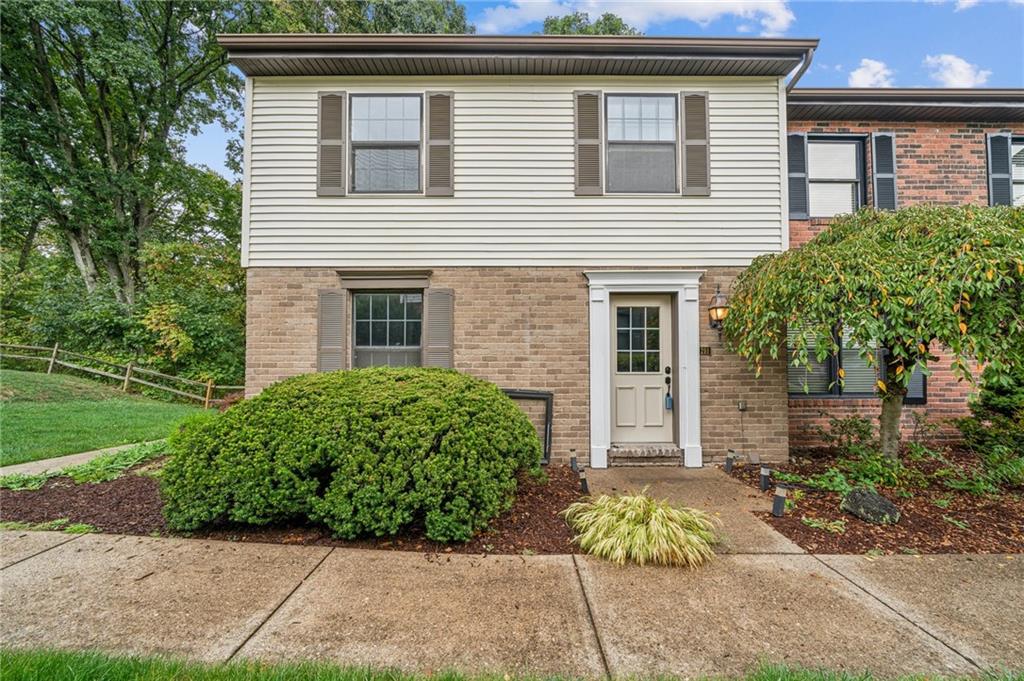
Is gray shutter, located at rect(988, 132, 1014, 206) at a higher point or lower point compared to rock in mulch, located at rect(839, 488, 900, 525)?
higher

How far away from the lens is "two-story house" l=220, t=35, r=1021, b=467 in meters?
5.45

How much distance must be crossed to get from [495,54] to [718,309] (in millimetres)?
4159

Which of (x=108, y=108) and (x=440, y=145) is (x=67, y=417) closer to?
(x=440, y=145)

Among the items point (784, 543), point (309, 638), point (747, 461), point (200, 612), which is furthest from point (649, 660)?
point (747, 461)

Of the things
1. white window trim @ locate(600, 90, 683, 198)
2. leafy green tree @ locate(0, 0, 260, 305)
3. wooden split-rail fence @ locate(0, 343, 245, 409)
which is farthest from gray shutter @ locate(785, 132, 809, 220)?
leafy green tree @ locate(0, 0, 260, 305)

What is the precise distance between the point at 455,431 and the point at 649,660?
6.22 ft

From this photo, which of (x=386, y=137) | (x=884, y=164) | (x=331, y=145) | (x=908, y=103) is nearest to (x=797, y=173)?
(x=884, y=164)

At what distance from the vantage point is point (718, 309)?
535 cm

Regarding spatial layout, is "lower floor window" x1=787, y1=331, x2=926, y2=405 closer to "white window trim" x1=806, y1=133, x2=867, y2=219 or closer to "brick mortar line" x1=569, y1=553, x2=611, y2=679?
"white window trim" x1=806, y1=133, x2=867, y2=219

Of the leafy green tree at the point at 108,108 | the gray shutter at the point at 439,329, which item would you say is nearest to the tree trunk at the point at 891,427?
the gray shutter at the point at 439,329

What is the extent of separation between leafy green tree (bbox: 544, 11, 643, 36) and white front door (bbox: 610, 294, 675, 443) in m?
13.9

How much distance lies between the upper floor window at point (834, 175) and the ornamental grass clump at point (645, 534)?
555cm

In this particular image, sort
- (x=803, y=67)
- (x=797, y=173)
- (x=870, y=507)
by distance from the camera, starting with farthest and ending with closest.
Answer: (x=797, y=173), (x=803, y=67), (x=870, y=507)

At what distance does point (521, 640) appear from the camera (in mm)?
2127
